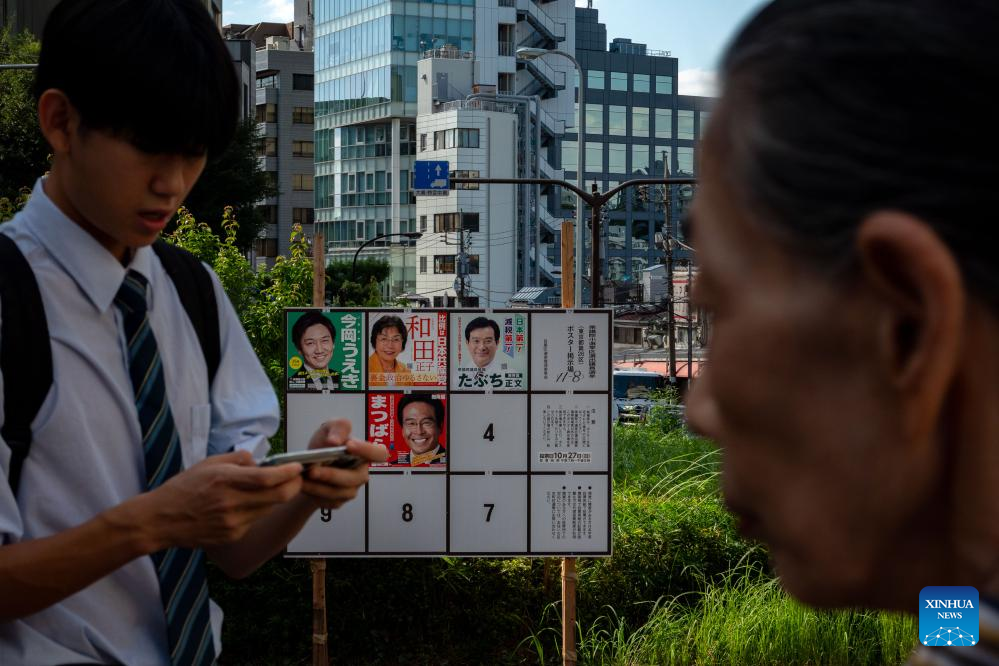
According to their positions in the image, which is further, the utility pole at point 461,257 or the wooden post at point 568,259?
the utility pole at point 461,257

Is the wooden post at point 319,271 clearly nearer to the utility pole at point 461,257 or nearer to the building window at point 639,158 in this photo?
the utility pole at point 461,257

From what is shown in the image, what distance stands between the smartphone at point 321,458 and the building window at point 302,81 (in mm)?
65636

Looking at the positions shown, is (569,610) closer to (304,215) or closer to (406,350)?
(406,350)

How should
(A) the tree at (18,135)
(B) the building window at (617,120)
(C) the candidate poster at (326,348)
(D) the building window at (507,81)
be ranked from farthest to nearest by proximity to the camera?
(B) the building window at (617,120)
(D) the building window at (507,81)
(A) the tree at (18,135)
(C) the candidate poster at (326,348)

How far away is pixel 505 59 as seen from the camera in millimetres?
56875

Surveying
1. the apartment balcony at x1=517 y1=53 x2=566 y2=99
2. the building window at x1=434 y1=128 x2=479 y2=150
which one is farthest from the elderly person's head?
the apartment balcony at x1=517 y1=53 x2=566 y2=99

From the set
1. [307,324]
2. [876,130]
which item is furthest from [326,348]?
[876,130]

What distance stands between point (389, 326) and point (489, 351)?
467mm

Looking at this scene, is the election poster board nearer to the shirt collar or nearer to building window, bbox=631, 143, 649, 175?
the shirt collar

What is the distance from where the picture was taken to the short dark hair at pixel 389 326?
5.11 metres

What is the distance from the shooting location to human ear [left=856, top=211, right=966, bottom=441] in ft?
1.35

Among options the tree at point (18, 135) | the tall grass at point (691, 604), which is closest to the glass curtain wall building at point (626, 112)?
the tree at point (18, 135)

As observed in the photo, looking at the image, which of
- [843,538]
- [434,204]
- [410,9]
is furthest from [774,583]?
[410,9]

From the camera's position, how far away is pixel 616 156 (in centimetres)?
8400
